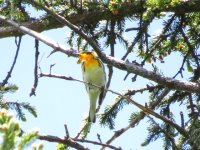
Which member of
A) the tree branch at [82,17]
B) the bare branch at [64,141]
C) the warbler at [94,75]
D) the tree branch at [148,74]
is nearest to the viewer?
the bare branch at [64,141]

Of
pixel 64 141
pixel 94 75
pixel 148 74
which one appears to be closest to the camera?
pixel 64 141

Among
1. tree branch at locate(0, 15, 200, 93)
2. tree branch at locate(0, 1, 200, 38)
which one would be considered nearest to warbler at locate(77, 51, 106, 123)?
tree branch at locate(0, 1, 200, 38)

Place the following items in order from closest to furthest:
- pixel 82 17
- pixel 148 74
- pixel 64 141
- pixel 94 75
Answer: pixel 64 141 < pixel 148 74 < pixel 82 17 < pixel 94 75

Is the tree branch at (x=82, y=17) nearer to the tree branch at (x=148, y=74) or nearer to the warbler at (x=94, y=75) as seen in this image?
the warbler at (x=94, y=75)

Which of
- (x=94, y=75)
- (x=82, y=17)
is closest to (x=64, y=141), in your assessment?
(x=82, y=17)

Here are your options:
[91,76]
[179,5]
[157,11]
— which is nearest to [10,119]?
[157,11]

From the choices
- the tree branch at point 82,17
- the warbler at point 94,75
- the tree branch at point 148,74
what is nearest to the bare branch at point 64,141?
the tree branch at point 148,74

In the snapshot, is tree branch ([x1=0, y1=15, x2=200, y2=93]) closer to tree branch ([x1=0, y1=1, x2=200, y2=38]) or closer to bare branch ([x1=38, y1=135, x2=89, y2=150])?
bare branch ([x1=38, y1=135, x2=89, y2=150])

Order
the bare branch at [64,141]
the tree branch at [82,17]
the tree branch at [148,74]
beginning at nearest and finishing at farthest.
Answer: the bare branch at [64,141] → the tree branch at [148,74] → the tree branch at [82,17]

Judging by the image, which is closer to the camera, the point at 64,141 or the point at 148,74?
the point at 64,141

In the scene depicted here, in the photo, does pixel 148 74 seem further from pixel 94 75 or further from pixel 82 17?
pixel 94 75

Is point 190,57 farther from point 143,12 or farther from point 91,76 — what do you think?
point 91,76

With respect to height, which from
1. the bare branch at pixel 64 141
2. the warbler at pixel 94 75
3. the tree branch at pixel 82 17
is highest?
the warbler at pixel 94 75

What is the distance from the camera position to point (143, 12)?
3994mm
